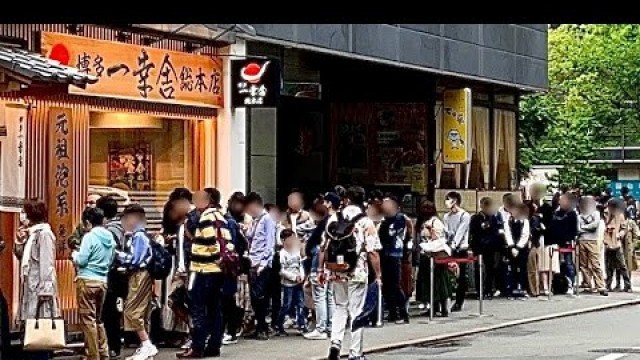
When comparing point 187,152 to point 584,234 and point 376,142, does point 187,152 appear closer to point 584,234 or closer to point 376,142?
point 376,142

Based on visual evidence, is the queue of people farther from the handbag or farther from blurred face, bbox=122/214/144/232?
the handbag

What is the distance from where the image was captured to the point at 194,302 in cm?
1730

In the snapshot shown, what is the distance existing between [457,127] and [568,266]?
3604mm

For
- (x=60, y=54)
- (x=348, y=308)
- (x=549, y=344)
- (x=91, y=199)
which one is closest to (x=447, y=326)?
(x=549, y=344)

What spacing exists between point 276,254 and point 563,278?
Result: 423 inches

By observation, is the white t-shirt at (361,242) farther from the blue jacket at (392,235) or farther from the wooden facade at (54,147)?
the blue jacket at (392,235)

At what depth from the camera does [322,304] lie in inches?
783

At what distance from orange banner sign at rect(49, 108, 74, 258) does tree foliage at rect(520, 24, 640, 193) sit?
87.8 ft

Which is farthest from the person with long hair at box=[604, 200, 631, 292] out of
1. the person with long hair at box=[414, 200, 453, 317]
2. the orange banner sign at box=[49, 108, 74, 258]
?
the orange banner sign at box=[49, 108, 74, 258]

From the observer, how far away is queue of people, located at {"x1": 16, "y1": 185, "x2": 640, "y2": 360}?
16.2 m

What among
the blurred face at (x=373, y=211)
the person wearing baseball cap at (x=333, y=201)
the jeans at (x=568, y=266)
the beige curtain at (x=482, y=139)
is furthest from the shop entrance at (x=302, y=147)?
the person wearing baseball cap at (x=333, y=201)

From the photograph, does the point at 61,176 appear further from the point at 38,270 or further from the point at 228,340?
the point at 38,270
